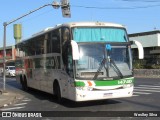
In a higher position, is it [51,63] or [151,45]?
[151,45]

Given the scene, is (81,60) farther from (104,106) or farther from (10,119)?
(10,119)

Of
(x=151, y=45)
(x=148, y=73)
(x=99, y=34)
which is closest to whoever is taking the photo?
(x=99, y=34)

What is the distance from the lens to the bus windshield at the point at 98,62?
13452mm

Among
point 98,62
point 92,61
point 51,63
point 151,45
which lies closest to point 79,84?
point 92,61

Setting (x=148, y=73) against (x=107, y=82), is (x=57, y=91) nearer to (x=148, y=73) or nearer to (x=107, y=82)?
(x=107, y=82)

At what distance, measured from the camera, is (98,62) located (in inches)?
535

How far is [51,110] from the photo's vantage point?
13430 mm

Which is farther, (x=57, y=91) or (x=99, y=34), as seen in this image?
(x=57, y=91)

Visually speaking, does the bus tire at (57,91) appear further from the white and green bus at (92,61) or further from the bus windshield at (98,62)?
the bus windshield at (98,62)

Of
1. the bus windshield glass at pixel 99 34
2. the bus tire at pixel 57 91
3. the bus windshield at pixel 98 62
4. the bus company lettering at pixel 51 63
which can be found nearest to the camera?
the bus windshield at pixel 98 62

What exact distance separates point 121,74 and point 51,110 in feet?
9.64

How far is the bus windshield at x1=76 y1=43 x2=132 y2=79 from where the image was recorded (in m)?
13.5

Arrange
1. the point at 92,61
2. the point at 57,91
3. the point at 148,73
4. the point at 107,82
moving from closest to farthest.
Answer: the point at 107,82
the point at 92,61
the point at 57,91
the point at 148,73

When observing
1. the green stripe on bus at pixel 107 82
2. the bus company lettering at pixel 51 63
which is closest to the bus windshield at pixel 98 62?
the green stripe on bus at pixel 107 82
